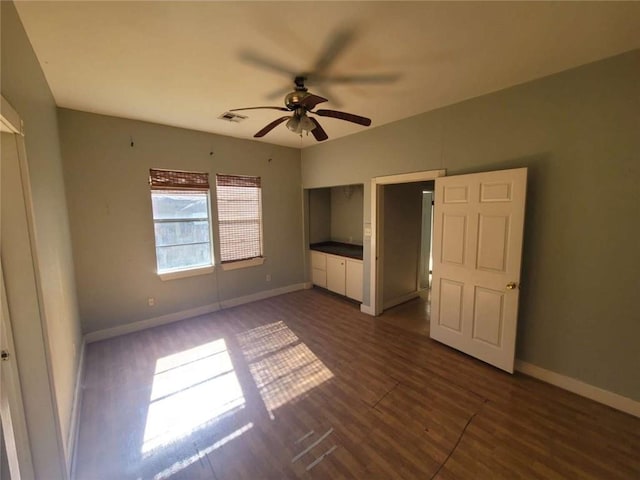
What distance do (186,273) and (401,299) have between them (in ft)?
11.2

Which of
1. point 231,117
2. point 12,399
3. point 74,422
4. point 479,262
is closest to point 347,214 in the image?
point 231,117

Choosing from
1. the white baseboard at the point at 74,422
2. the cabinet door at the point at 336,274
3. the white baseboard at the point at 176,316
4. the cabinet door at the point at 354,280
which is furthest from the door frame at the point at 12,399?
the cabinet door at the point at 336,274

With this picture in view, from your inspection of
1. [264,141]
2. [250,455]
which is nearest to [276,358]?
[250,455]

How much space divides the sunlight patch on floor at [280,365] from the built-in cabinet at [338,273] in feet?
4.48

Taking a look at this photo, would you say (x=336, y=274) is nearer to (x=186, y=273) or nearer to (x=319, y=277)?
(x=319, y=277)

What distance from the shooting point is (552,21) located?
63.4 inches

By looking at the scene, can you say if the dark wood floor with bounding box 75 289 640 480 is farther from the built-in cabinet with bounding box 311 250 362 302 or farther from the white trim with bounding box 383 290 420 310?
the built-in cabinet with bounding box 311 250 362 302

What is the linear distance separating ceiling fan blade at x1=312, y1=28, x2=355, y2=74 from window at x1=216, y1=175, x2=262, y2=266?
8.36ft

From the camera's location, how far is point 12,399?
4.12ft

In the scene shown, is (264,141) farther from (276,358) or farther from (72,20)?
(276,358)

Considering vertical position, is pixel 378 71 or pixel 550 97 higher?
pixel 378 71

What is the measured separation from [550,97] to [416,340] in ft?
9.07

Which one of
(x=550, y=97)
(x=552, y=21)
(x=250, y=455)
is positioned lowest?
(x=250, y=455)

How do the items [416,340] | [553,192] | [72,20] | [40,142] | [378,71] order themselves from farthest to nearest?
[416,340], [553,192], [378,71], [40,142], [72,20]
